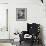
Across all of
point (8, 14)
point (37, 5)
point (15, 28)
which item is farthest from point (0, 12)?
point (37, 5)

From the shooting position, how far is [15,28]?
3068 millimetres

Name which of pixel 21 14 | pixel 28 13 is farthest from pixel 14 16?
pixel 28 13

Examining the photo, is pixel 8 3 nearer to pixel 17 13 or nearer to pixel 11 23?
pixel 17 13

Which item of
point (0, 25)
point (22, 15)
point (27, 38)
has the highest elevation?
point (22, 15)

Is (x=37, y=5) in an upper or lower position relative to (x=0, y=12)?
upper

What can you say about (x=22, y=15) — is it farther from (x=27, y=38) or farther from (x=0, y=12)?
(x=27, y=38)

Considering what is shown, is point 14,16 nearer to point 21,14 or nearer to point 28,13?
point 21,14

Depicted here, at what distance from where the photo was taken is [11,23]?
3.08 m

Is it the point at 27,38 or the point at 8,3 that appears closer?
the point at 27,38

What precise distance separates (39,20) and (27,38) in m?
0.87

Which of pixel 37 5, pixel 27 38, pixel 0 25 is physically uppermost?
pixel 37 5

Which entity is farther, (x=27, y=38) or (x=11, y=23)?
→ (x=11, y=23)

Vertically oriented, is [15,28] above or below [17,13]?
below

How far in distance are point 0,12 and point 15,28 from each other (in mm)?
641
